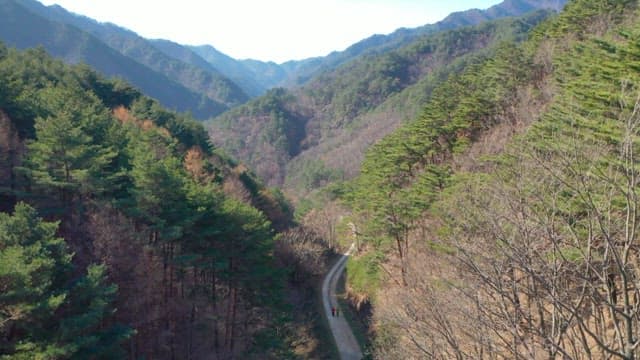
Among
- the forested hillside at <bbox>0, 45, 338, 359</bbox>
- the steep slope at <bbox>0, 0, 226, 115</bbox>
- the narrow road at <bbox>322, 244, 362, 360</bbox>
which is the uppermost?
the steep slope at <bbox>0, 0, 226, 115</bbox>

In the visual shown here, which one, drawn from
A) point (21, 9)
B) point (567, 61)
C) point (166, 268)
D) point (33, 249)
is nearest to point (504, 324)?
point (33, 249)

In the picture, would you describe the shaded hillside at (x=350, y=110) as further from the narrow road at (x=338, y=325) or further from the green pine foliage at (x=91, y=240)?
the green pine foliage at (x=91, y=240)

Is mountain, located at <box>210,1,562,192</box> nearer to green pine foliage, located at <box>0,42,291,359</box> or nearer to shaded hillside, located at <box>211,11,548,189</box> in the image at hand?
shaded hillside, located at <box>211,11,548,189</box>

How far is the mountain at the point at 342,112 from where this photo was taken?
111 m

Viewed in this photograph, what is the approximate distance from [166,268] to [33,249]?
30.9 ft

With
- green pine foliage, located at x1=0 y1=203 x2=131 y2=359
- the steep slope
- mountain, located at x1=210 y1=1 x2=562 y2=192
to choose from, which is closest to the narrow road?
green pine foliage, located at x1=0 y1=203 x2=131 y2=359

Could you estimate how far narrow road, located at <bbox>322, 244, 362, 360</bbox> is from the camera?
25.2m

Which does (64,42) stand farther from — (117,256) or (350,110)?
(117,256)

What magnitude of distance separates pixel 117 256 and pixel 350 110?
454 feet

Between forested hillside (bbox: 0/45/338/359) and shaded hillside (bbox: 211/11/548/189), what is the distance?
2891 inches

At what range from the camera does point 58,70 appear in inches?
1660

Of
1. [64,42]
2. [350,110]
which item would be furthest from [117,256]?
[64,42]

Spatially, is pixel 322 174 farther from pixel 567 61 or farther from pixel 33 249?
pixel 33 249

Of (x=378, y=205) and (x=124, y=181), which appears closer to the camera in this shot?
(x=124, y=181)
